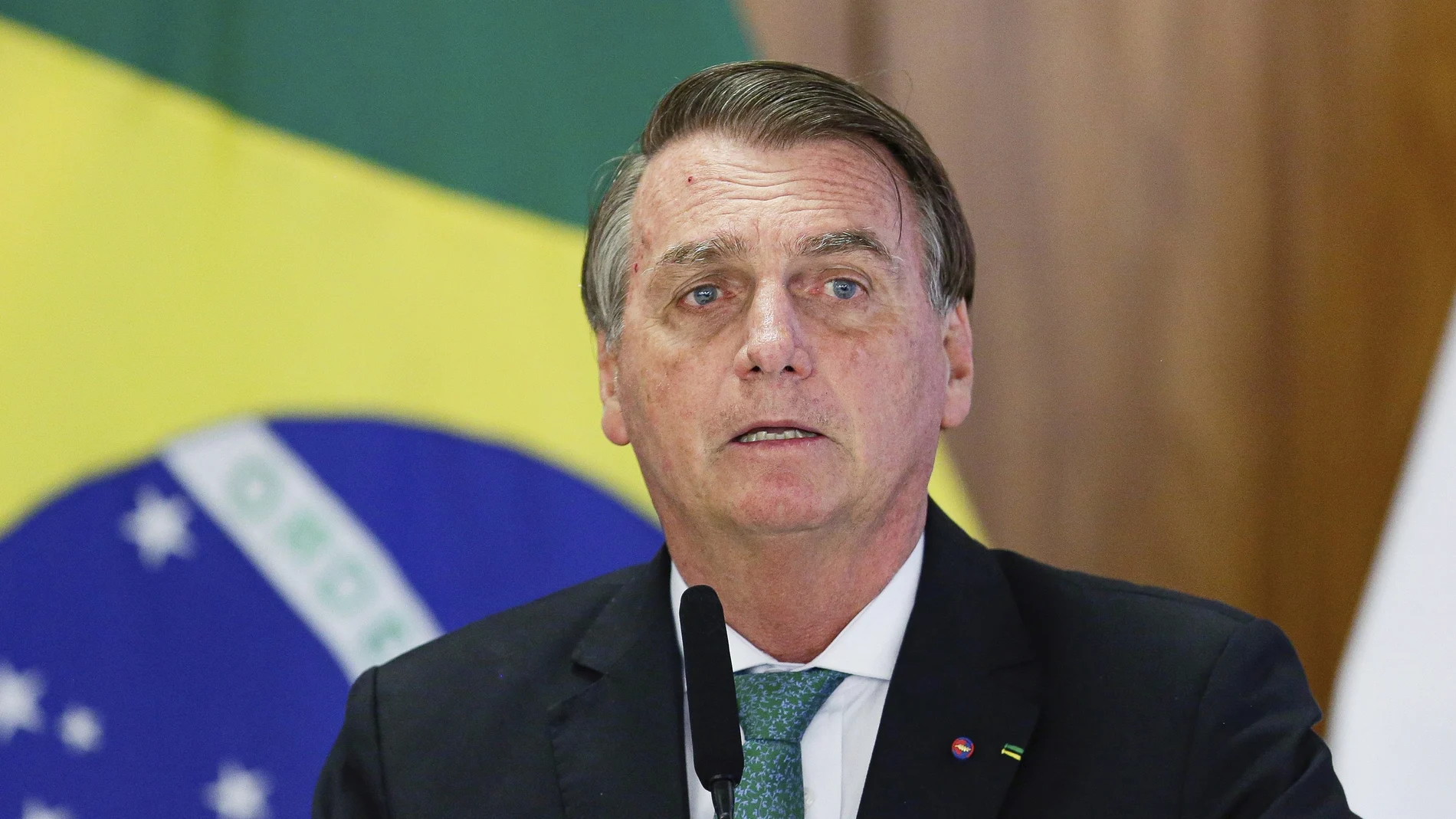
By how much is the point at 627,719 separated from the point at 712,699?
53cm

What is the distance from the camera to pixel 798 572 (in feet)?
5.29

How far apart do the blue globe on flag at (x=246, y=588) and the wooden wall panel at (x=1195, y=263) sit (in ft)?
2.55

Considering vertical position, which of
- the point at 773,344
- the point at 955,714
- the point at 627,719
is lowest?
the point at 627,719

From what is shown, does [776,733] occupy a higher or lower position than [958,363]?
lower

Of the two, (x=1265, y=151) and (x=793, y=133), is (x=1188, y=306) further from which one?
(x=793, y=133)

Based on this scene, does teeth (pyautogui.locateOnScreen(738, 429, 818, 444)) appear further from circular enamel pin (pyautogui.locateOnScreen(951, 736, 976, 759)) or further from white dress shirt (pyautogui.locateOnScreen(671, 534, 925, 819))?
circular enamel pin (pyautogui.locateOnScreen(951, 736, 976, 759))

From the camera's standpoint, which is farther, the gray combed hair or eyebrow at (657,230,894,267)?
the gray combed hair

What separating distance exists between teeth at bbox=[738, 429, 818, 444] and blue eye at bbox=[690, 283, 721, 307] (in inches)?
7.9

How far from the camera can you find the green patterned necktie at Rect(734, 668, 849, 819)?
4.83ft

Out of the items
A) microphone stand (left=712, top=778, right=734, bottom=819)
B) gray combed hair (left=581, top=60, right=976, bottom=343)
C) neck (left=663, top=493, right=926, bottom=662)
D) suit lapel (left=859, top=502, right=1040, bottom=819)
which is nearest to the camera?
microphone stand (left=712, top=778, right=734, bottom=819)

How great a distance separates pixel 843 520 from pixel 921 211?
46 centimetres

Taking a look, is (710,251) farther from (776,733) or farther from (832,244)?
(776,733)

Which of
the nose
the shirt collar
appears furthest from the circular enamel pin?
the nose

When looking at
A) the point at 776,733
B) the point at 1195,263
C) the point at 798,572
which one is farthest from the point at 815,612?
the point at 1195,263
